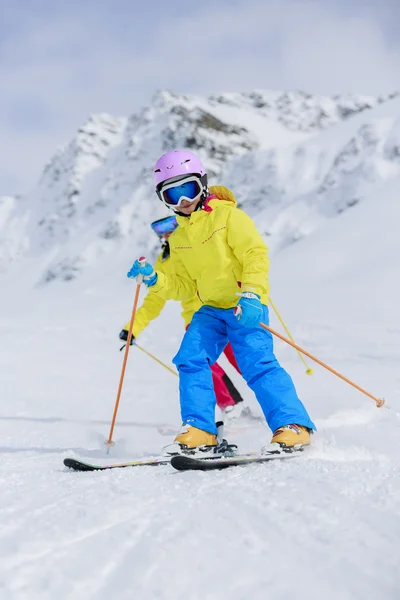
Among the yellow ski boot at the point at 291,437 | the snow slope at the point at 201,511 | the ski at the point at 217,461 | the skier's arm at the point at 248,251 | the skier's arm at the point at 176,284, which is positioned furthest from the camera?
the skier's arm at the point at 176,284

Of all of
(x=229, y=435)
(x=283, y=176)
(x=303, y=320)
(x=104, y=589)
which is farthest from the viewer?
(x=283, y=176)

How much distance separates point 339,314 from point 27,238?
10272 cm

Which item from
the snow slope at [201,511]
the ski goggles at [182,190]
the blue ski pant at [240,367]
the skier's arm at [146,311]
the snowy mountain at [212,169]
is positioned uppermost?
the snowy mountain at [212,169]

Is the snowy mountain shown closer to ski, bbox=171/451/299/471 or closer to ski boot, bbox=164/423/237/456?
ski boot, bbox=164/423/237/456

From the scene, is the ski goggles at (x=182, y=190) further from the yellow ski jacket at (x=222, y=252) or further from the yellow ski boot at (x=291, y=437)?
the yellow ski boot at (x=291, y=437)

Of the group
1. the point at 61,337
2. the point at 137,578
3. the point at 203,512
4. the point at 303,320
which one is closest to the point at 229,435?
the point at 203,512

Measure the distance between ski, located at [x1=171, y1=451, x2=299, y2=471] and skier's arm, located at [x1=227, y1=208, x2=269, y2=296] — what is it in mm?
1087

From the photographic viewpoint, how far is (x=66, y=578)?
1.48 m

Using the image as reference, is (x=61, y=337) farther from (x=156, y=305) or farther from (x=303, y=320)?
(x=156, y=305)

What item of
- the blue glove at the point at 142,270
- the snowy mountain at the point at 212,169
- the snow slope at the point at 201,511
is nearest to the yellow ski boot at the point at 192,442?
the snow slope at the point at 201,511

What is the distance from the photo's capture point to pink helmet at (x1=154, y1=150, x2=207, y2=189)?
146 inches

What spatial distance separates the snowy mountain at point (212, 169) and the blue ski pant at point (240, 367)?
91.9 ft

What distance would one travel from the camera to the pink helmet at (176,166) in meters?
3.72

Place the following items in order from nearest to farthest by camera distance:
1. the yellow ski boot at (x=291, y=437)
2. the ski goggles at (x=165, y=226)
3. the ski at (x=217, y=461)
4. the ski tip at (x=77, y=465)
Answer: the ski at (x=217, y=461) < the ski tip at (x=77, y=465) < the yellow ski boot at (x=291, y=437) < the ski goggles at (x=165, y=226)
